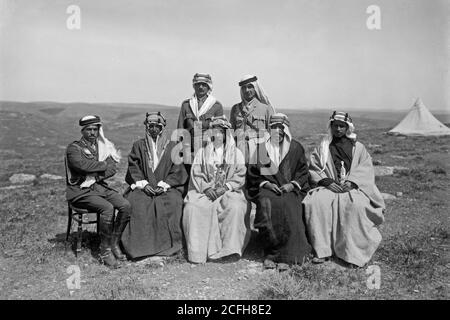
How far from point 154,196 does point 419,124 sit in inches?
819

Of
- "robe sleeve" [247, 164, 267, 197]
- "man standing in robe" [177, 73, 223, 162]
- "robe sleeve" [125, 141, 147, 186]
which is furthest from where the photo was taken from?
"man standing in robe" [177, 73, 223, 162]

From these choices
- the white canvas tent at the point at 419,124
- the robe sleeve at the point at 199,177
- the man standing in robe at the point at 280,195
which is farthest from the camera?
the white canvas tent at the point at 419,124

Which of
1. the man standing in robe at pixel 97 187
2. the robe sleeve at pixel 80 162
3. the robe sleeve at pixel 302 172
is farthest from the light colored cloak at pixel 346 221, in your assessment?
the robe sleeve at pixel 80 162

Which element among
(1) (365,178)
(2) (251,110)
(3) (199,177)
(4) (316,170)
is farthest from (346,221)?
(2) (251,110)

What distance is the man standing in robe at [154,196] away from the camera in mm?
5160

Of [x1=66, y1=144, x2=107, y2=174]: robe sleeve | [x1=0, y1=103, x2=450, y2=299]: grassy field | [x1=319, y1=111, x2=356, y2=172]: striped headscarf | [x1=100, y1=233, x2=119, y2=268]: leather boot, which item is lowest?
[x1=0, y1=103, x2=450, y2=299]: grassy field

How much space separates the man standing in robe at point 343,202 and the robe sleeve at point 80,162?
276cm

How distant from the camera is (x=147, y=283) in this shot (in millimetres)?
4449

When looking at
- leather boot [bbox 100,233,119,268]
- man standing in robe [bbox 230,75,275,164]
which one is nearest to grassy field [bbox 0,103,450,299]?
leather boot [bbox 100,233,119,268]

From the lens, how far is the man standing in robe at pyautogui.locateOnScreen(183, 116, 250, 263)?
501cm

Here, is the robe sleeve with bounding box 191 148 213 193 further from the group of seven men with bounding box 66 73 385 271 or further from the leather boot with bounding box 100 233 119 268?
the leather boot with bounding box 100 233 119 268

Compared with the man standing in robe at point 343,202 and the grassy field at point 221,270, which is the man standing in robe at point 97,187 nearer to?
the grassy field at point 221,270
